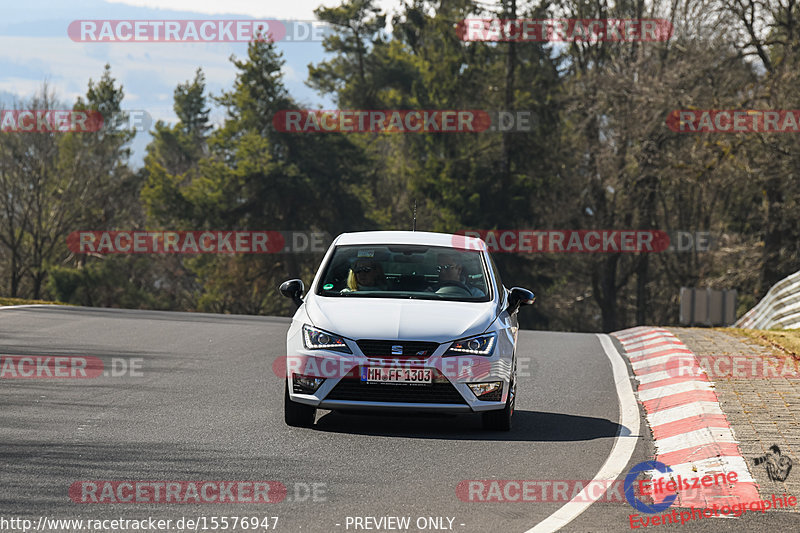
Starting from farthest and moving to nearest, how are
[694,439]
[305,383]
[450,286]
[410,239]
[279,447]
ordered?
[410,239] → [450,286] → [305,383] → [694,439] → [279,447]

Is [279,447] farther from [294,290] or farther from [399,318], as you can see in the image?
[294,290]

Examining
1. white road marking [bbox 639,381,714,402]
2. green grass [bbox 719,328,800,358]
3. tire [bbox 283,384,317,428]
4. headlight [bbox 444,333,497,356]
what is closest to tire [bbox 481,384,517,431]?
headlight [bbox 444,333,497,356]

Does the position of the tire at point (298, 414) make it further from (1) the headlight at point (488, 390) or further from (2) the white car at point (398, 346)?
(1) the headlight at point (488, 390)

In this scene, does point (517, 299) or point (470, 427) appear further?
point (517, 299)

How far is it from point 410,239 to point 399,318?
5.44 ft

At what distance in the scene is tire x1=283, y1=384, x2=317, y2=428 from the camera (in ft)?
30.9

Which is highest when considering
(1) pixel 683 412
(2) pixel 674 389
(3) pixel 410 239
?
(3) pixel 410 239

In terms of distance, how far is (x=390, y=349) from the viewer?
8.98 metres

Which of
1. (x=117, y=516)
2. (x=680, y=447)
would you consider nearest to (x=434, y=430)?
(x=680, y=447)

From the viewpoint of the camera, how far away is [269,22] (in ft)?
191

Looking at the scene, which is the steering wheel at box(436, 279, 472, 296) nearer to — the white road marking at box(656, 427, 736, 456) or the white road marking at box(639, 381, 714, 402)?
the white road marking at box(656, 427, 736, 456)

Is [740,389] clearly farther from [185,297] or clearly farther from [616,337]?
[185,297]

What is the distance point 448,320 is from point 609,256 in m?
45.4

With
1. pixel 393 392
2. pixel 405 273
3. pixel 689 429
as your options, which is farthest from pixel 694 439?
pixel 405 273
